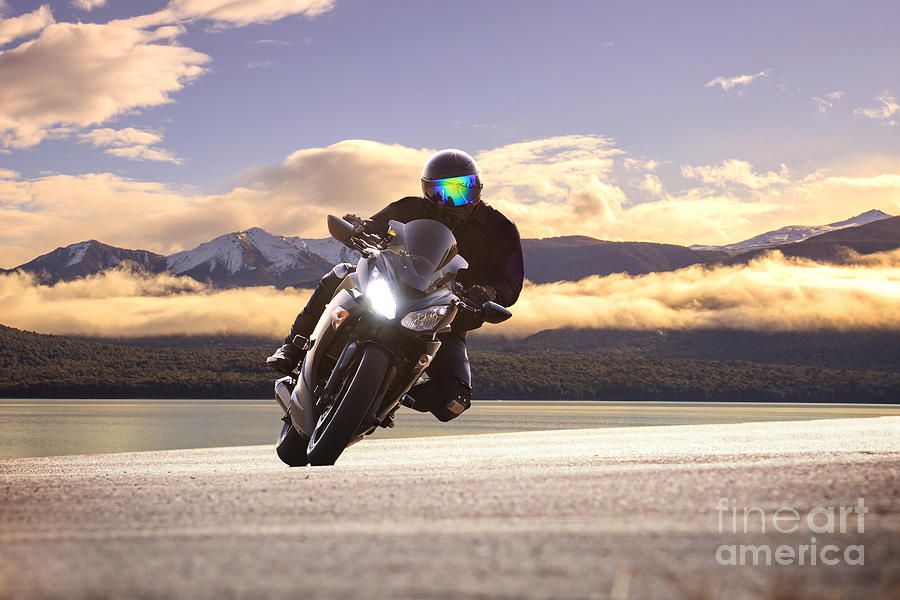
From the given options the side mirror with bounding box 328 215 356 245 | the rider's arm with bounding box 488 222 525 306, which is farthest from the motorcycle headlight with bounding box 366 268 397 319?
the rider's arm with bounding box 488 222 525 306

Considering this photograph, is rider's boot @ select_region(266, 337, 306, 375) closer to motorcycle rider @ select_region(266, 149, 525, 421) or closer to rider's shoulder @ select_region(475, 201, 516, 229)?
motorcycle rider @ select_region(266, 149, 525, 421)

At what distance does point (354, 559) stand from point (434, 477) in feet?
8.72

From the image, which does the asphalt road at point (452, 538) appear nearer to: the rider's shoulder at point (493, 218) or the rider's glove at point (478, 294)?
the rider's glove at point (478, 294)

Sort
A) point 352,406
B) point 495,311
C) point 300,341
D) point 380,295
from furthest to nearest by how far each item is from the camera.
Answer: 1. point 300,341
2. point 495,311
3. point 380,295
4. point 352,406

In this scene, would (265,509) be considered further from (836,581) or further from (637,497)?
(836,581)

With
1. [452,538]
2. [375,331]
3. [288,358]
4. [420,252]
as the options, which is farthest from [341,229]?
→ [452,538]

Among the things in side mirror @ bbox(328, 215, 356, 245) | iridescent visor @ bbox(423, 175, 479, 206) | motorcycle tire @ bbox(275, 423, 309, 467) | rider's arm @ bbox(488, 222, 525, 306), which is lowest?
motorcycle tire @ bbox(275, 423, 309, 467)

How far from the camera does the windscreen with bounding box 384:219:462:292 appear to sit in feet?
22.8

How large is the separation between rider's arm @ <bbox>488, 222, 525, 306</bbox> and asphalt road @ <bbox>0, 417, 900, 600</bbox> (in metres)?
3.73

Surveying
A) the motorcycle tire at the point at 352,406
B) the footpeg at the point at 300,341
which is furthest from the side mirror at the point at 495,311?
the footpeg at the point at 300,341

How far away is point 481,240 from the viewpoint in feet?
28.2

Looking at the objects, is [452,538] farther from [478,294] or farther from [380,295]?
→ [478,294]

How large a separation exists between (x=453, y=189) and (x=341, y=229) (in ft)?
4.26

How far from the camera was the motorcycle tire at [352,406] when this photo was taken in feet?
21.5
